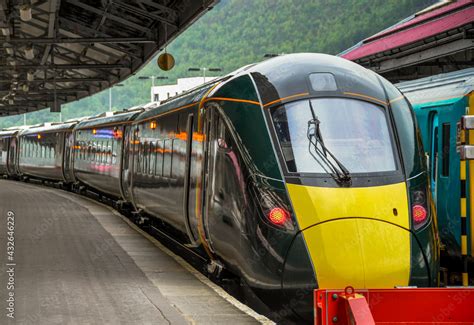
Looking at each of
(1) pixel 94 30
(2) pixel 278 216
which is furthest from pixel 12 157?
(2) pixel 278 216

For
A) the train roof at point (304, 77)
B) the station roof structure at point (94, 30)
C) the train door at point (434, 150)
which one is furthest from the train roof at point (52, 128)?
the train roof at point (304, 77)

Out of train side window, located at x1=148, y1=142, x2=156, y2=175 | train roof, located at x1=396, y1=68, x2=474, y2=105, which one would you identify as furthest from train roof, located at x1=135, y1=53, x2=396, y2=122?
train side window, located at x1=148, y1=142, x2=156, y2=175

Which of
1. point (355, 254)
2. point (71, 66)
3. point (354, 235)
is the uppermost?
point (71, 66)

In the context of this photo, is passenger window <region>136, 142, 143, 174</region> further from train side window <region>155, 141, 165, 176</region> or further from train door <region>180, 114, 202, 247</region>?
train door <region>180, 114, 202, 247</region>

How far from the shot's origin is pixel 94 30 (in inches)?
1050

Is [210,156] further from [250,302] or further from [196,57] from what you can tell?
[196,57]

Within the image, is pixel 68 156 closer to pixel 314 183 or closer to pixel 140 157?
pixel 140 157

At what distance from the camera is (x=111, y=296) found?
1024 centimetres

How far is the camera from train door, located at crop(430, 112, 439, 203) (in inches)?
476

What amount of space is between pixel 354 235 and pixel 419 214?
896mm

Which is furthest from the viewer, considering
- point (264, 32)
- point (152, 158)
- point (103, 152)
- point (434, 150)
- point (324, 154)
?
point (264, 32)

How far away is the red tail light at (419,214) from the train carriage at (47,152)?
1132 inches

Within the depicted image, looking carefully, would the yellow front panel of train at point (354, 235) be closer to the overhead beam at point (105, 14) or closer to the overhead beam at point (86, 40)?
the overhead beam at point (105, 14)

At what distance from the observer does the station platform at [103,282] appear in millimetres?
9023
